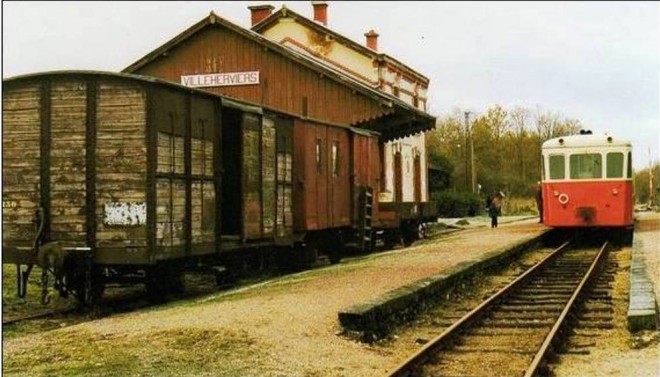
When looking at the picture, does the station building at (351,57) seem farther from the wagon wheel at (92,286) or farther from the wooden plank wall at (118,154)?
the wooden plank wall at (118,154)

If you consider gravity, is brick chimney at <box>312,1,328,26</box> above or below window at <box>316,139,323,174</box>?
above

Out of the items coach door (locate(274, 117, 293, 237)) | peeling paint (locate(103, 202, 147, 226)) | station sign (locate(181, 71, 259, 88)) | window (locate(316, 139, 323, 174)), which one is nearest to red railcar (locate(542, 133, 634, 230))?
window (locate(316, 139, 323, 174))

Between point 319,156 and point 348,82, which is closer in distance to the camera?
point 319,156

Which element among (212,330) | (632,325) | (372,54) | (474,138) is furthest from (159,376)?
(474,138)

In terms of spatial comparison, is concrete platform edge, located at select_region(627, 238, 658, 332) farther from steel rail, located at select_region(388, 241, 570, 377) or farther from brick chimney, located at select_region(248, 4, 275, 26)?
brick chimney, located at select_region(248, 4, 275, 26)

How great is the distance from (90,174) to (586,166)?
49.9 ft

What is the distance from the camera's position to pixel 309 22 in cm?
3734

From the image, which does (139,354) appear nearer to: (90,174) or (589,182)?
(90,174)

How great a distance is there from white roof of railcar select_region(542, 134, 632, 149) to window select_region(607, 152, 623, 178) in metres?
0.28

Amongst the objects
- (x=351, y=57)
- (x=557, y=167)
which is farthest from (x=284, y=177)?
(x=351, y=57)

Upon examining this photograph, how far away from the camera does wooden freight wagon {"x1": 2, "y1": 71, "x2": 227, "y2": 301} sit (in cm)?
1186

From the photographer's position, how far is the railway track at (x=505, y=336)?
7.92 metres

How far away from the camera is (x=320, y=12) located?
40312 millimetres

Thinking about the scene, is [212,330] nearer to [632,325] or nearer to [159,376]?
[159,376]
